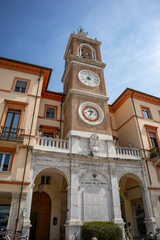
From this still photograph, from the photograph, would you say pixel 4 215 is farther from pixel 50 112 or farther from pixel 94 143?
pixel 50 112

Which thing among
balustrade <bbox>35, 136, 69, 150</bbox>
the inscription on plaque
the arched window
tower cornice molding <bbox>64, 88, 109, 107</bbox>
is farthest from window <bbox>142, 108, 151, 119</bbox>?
balustrade <bbox>35, 136, 69, 150</bbox>

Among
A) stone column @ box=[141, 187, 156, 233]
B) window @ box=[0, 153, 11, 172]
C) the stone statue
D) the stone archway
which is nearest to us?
window @ box=[0, 153, 11, 172]

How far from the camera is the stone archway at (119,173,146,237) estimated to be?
17.3 m

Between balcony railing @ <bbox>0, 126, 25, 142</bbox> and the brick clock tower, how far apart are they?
13.7 ft

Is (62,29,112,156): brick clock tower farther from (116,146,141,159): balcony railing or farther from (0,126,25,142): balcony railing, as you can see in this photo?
(0,126,25,142): balcony railing

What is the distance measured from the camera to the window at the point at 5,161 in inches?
490

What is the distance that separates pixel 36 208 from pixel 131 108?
14.5 metres

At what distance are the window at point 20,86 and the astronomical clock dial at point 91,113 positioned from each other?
582 cm

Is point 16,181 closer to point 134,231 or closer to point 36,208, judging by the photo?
point 36,208

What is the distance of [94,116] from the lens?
17656 millimetres

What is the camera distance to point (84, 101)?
59.3 feet

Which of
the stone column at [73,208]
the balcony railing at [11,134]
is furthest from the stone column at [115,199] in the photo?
the balcony railing at [11,134]

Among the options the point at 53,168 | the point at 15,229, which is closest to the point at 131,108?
the point at 53,168

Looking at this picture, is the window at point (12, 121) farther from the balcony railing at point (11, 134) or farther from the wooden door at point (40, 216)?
the wooden door at point (40, 216)
